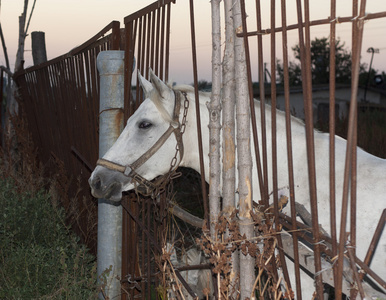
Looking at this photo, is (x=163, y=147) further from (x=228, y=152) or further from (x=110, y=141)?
(x=228, y=152)

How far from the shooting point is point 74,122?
5230 millimetres

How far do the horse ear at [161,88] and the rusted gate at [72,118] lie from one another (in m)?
0.83

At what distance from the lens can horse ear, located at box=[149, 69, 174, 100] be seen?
9.15 ft

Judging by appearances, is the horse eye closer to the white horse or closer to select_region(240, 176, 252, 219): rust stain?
the white horse

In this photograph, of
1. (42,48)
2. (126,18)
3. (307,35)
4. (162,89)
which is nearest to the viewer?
(307,35)

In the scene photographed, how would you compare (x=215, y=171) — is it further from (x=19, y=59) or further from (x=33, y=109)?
(x=19, y=59)

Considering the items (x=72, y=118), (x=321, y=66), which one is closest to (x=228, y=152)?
(x=72, y=118)

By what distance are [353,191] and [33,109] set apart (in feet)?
23.9

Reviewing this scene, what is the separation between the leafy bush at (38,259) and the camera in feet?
11.8

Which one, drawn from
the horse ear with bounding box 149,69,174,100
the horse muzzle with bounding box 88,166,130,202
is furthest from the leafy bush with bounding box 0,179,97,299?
the horse ear with bounding box 149,69,174,100

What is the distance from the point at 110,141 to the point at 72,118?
2.06 metres

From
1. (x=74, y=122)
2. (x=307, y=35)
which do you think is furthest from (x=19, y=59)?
(x=307, y=35)

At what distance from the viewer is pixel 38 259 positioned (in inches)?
151

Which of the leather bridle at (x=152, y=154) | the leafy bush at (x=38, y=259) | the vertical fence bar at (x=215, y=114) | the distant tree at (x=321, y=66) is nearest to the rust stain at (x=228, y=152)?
the vertical fence bar at (x=215, y=114)
